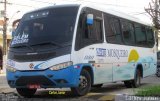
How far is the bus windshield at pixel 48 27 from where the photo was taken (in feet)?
39.4

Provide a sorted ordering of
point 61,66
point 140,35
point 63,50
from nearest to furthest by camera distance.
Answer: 1. point 61,66
2. point 63,50
3. point 140,35

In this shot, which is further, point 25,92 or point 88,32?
point 25,92

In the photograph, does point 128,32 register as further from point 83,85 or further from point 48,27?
point 48,27

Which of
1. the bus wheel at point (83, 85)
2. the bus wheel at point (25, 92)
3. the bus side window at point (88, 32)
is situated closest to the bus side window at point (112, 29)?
the bus side window at point (88, 32)

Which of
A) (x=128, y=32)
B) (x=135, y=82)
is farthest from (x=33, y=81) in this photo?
(x=135, y=82)

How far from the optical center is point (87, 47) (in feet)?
41.4

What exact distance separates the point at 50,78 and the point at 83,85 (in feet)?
3.95

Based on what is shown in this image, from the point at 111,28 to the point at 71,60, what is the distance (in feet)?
11.7

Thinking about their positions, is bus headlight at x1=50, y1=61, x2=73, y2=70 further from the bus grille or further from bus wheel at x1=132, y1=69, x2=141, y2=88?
bus wheel at x1=132, y1=69, x2=141, y2=88

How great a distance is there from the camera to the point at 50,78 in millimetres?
11656

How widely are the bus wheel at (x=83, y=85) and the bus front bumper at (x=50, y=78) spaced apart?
351 mm

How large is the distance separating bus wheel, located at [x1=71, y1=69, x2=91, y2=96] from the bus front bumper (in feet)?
1.15

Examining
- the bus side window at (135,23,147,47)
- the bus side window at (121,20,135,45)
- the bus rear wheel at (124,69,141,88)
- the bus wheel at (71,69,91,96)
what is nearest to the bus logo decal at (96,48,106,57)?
the bus wheel at (71,69,91,96)

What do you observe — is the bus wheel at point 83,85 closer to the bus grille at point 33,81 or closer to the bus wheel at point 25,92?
the bus grille at point 33,81
